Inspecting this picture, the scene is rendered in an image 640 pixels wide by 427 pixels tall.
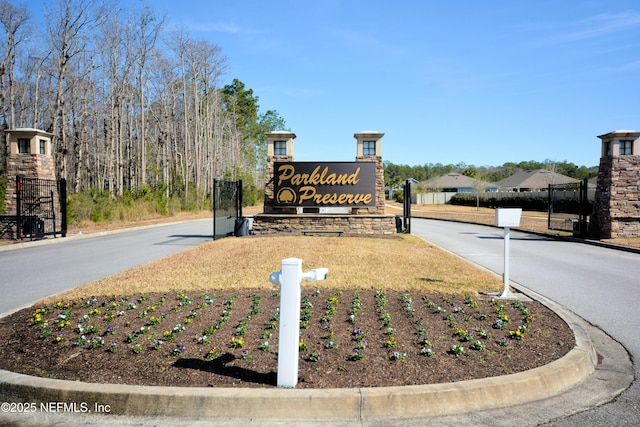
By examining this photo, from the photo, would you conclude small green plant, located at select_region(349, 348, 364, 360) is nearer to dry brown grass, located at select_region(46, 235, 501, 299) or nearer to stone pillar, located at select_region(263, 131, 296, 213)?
dry brown grass, located at select_region(46, 235, 501, 299)

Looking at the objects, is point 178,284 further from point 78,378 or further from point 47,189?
point 47,189

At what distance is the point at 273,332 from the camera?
→ 5.46m

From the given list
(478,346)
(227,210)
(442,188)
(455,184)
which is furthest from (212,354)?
(455,184)

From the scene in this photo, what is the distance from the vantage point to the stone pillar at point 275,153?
18.6 meters

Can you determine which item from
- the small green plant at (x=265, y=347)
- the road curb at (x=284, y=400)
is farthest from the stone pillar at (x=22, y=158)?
the small green plant at (x=265, y=347)

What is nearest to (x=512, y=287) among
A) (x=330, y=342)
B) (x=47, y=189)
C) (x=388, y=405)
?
(x=330, y=342)

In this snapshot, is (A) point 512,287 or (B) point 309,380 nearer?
(B) point 309,380

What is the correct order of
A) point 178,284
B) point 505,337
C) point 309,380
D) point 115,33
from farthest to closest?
point 115,33, point 178,284, point 505,337, point 309,380

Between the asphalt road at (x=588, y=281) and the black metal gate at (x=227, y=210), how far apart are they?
7938mm

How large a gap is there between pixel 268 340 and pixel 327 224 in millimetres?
12560

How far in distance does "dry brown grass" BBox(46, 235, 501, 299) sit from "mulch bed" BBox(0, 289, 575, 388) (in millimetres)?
782

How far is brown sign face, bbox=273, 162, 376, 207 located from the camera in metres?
18.2

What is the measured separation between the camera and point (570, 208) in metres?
20.6

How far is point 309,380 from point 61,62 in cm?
3052
